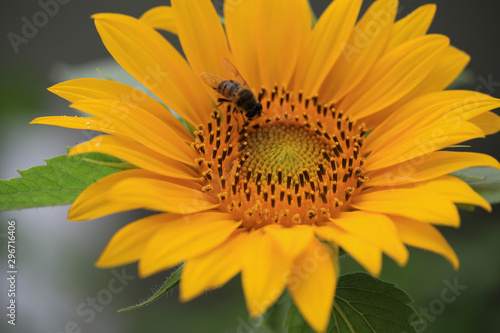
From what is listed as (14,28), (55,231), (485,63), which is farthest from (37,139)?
(485,63)

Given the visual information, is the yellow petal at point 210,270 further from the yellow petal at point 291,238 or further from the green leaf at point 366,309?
the green leaf at point 366,309

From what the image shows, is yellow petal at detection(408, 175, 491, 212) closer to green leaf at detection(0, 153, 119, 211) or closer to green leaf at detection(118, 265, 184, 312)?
green leaf at detection(118, 265, 184, 312)

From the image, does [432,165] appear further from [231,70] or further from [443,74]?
[231,70]

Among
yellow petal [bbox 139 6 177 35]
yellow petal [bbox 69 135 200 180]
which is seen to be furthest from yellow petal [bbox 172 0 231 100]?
yellow petal [bbox 69 135 200 180]

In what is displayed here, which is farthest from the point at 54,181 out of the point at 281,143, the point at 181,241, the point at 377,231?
the point at 377,231

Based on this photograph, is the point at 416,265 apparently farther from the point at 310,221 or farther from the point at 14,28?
the point at 14,28

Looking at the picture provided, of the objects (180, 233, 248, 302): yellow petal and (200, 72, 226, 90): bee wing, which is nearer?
(180, 233, 248, 302): yellow petal
